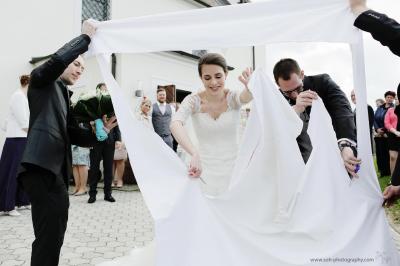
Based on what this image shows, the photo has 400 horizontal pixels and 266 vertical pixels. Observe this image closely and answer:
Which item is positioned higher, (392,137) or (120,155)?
(392,137)

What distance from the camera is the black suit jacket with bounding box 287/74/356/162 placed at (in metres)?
3.06

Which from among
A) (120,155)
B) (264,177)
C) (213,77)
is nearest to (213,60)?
Answer: (213,77)

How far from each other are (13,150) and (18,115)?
22.9 inches

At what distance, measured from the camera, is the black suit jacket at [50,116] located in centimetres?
260

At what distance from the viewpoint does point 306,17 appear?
104 inches

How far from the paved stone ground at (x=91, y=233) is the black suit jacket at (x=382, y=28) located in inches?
125

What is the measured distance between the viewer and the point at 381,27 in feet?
7.08

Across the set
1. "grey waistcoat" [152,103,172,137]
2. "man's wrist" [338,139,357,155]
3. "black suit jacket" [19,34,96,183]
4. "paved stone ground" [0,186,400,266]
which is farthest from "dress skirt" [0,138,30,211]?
"man's wrist" [338,139,357,155]

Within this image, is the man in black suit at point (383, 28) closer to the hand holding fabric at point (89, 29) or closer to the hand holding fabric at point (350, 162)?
→ the hand holding fabric at point (350, 162)

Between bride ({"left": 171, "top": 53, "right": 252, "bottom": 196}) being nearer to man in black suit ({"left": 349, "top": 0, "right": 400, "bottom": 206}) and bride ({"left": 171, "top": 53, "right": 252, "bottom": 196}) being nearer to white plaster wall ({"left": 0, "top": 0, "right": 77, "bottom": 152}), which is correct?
man in black suit ({"left": 349, "top": 0, "right": 400, "bottom": 206})

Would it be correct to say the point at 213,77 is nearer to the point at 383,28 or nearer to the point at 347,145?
the point at 347,145

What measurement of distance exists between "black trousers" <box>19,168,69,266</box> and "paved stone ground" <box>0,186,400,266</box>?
1.18 m

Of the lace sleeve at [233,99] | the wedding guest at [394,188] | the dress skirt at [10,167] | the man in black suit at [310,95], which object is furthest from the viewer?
the dress skirt at [10,167]

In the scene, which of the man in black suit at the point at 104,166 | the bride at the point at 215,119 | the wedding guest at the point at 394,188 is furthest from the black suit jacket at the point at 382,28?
the man in black suit at the point at 104,166
